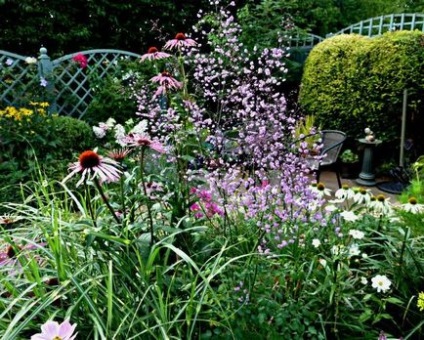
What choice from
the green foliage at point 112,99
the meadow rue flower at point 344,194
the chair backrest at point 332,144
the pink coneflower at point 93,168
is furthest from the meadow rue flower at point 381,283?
the green foliage at point 112,99

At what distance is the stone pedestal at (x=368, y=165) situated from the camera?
5.00m

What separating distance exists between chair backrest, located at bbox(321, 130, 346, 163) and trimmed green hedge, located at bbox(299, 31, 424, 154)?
2.85 ft

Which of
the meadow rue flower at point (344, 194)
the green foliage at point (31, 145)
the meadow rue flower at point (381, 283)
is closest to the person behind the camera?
the meadow rue flower at point (381, 283)

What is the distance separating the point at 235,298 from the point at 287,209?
0.52 metres

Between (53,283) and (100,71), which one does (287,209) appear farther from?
(100,71)

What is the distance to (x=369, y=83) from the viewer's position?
5.25 m

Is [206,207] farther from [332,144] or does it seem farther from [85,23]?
[85,23]

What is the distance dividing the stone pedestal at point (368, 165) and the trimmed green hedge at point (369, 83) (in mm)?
349

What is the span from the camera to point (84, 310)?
1.49m

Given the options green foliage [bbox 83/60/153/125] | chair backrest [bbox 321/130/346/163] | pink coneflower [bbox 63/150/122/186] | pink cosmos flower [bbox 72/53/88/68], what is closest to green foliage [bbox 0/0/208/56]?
green foliage [bbox 83/60/153/125]

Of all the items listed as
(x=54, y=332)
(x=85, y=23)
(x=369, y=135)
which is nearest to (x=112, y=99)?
(x=85, y=23)

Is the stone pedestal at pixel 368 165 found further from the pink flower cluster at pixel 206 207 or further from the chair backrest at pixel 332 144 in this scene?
the pink flower cluster at pixel 206 207

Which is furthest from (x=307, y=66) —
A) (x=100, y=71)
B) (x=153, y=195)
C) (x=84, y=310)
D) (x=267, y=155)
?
(x=84, y=310)

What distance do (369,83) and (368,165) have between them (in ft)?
3.18
